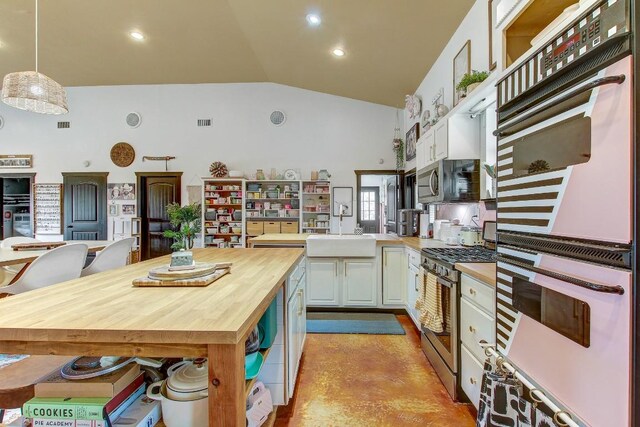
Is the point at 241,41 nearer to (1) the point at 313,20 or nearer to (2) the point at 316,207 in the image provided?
(1) the point at 313,20

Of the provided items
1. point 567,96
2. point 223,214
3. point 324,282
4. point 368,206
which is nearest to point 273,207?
point 223,214

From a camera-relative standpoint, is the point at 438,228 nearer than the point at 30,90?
No

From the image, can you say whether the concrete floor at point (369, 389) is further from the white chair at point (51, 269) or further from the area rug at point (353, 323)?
the white chair at point (51, 269)

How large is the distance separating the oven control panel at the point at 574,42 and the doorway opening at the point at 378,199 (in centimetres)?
477

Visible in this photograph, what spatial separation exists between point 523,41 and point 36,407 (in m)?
2.41

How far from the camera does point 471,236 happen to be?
9.78 ft

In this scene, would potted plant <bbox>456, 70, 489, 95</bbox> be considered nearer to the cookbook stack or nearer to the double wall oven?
the double wall oven

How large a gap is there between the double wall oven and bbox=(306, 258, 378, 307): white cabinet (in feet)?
8.48

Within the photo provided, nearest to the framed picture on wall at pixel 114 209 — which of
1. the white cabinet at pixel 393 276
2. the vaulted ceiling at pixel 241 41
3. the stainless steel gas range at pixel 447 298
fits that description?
the vaulted ceiling at pixel 241 41

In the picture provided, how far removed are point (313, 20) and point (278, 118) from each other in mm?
2846

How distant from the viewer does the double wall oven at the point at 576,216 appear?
2.60 feet

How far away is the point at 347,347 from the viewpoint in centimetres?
302

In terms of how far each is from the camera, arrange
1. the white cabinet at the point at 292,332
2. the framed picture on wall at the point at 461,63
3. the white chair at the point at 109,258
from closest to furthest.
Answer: the white cabinet at the point at 292,332, the white chair at the point at 109,258, the framed picture on wall at the point at 461,63

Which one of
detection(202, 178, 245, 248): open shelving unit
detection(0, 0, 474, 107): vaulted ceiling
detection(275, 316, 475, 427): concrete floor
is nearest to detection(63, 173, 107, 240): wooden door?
detection(0, 0, 474, 107): vaulted ceiling
